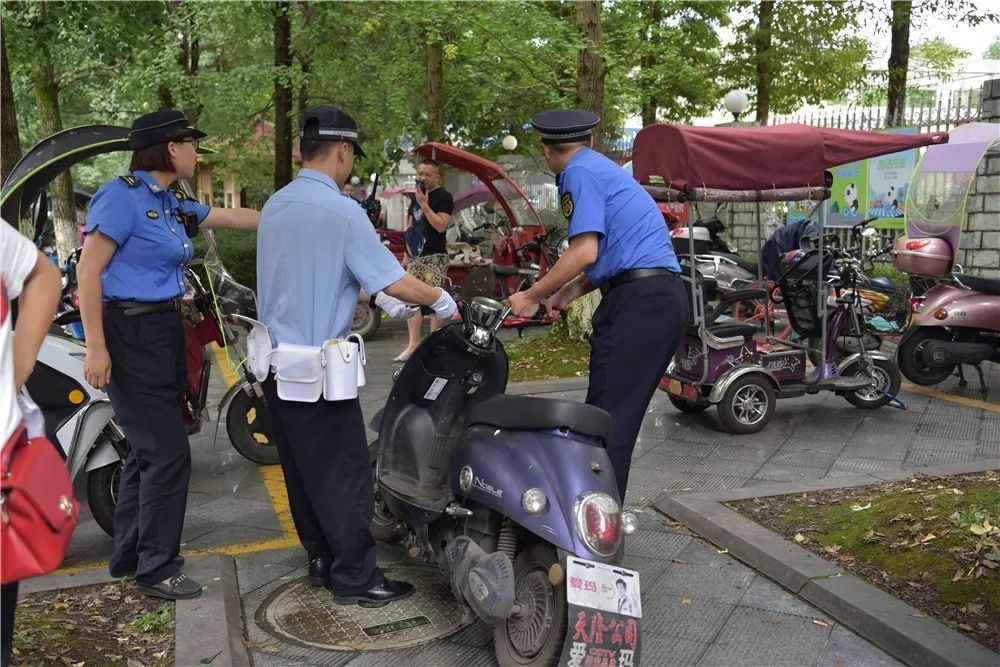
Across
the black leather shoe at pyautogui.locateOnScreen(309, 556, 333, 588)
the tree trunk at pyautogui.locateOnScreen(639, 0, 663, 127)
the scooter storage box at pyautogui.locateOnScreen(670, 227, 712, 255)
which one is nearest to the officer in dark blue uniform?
the black leather shoe at pyautogui.locateOnScreen(309, 556, 333, 588)

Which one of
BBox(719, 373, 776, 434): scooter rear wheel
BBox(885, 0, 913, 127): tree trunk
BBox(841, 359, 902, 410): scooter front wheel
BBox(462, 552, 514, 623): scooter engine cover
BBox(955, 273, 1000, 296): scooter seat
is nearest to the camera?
BBox(462, 552, 514, 623): scooter engine cover

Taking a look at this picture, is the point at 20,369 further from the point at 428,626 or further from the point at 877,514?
the point at 877,514

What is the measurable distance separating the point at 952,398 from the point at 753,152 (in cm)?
278

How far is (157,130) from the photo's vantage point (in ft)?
12.7

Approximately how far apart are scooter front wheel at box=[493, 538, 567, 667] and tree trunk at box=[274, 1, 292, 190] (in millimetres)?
13017

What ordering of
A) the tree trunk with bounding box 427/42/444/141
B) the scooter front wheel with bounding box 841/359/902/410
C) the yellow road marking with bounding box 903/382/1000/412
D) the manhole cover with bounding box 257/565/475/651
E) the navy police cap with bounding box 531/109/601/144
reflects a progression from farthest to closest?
1. the tree trunk with bounding box 427/42/444/141
2. the yellow road marking with bounding box 903/382/1000/412
3. the scooter front wheel with bounding box 841/359/902/410
4. the navy police cap with bounding box 531/109/601/144
5. the manhole cover with bounding box 257/565/475/651

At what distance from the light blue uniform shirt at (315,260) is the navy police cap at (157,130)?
0.58 m

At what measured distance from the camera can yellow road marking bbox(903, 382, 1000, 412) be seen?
729cm

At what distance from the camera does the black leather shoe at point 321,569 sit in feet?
13.2

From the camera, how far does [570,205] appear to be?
3.99 m

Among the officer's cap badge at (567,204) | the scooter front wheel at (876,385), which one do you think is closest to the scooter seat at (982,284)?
the scooter front wheel at (876,385)

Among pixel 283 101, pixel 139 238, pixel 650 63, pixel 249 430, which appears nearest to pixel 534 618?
pixel 139 238

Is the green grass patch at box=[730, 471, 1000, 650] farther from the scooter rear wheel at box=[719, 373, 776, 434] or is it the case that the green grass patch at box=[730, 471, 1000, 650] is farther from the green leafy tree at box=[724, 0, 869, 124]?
the green leafy tree at box=[724, 0, 869, 124]

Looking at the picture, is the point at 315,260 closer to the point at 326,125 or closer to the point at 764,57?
the point at 326,125
